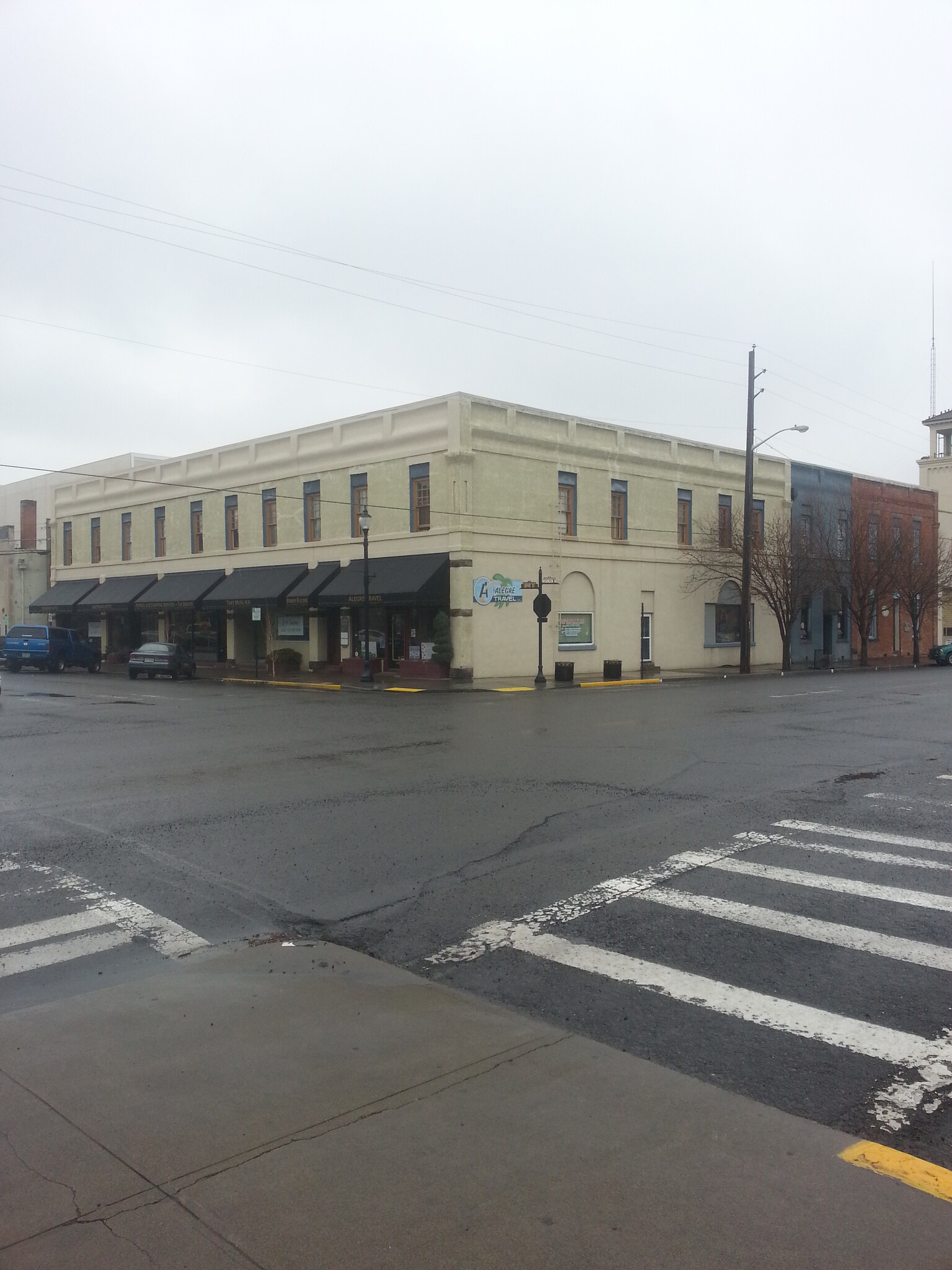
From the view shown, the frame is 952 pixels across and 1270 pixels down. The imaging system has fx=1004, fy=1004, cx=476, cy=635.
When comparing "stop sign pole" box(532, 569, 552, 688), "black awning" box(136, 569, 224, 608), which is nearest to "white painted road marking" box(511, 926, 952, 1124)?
"stop sign pole" box(532, 569, 552, 688)

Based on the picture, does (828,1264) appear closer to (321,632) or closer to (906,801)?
(906,801)

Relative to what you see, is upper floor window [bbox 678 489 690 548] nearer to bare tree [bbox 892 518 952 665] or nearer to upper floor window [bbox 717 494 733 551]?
upper floor window [bbox 717 494 733 551]

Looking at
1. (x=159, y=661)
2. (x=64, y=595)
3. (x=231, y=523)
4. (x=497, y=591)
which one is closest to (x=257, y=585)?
(x=231, y=523)

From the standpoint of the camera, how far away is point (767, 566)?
4069 centimetres

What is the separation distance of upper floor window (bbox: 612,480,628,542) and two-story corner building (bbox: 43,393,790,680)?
2.8 inches

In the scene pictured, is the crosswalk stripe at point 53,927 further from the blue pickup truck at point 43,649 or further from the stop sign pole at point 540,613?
the blue pickup truck at point 43,649

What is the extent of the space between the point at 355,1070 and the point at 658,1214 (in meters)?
1.55

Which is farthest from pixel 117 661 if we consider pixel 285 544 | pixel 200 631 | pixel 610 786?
pixel 610 786

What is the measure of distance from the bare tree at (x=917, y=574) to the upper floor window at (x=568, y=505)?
17.8m

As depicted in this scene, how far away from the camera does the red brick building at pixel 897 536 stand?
47.7 meters

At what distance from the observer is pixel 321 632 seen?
124ft

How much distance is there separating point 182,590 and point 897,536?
108ft

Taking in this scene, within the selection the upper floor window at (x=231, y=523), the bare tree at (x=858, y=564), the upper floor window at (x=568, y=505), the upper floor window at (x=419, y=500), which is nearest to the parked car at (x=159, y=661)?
the upper floor window at (x=231, y=523)

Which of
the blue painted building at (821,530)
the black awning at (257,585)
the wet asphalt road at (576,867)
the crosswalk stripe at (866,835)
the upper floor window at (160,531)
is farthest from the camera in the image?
the upper floor window at (160,531)
